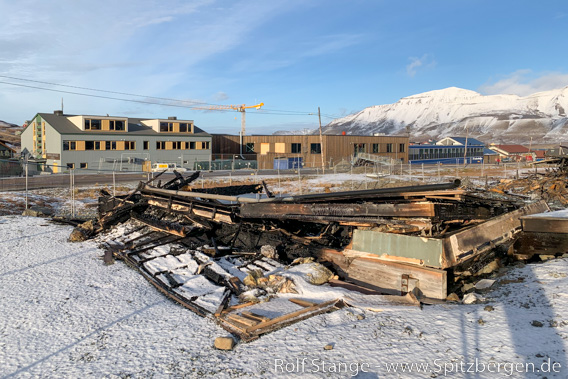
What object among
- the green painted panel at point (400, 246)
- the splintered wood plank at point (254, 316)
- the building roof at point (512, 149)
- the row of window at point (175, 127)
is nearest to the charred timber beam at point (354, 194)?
the green painted panel at point (400, 246)

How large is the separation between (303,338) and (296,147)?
2169 inches

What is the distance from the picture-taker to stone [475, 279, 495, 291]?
7.60 metres

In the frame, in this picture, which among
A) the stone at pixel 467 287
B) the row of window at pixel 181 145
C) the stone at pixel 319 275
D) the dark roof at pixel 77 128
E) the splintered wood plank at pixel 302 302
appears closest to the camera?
the splintered wood plank at pixel 302 302

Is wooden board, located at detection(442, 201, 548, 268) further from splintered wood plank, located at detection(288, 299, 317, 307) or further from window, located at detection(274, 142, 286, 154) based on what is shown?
window, located at detection(274, 142, 286, 154)

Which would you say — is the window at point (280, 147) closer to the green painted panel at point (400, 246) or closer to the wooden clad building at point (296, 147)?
the wooden clad building at point (296, 147)

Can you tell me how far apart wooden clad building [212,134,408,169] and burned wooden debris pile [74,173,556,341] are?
1790 inches

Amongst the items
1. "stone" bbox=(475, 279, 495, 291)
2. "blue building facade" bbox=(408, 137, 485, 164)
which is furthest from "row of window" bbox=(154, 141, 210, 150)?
"stone" bbox=(475, 279, 495, 291)

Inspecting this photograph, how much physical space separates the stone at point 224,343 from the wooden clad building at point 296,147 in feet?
167

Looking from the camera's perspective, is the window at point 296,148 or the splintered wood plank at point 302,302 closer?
the splintered wood plank at point 302,302

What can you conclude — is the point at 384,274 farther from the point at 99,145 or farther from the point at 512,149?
the point at 512,149

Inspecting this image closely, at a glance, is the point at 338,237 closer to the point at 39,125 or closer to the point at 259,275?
the point at 259,275

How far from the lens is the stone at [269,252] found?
10.2 meters

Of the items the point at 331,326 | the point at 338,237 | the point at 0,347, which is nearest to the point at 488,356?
the point at 331,326

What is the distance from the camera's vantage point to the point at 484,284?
7730mm
